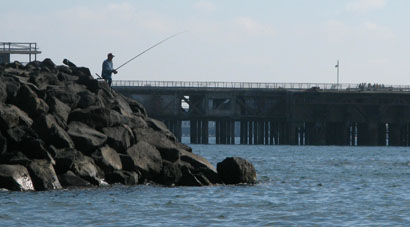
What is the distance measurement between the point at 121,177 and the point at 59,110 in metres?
3.30

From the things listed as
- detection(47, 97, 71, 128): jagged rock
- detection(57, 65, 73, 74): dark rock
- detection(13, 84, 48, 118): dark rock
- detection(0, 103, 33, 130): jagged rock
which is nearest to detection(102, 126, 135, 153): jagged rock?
detection(47, 97, 71, 128): jagged rock

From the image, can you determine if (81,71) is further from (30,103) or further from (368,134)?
(368,134)

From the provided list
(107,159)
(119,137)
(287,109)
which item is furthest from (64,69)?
(287,109)

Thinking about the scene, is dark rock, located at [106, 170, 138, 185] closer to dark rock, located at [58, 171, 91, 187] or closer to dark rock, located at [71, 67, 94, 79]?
dark rock, located at [58, 171, 91, 187]

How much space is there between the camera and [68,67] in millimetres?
40312

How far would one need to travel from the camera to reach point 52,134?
98.5 feet

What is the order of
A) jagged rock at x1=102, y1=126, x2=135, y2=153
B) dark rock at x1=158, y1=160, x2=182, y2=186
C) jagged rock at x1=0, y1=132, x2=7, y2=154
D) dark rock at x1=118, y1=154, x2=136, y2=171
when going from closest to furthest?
jagged rock at x1=0, y1=132, x2=7, y2=154, dark rock at x1=118, y1=154, x2=136, y2=171, jagged rock at x1=102, y1=126, x2=135, y2=153, dark rock at x1=158, y1=160, x2=182, y2=186

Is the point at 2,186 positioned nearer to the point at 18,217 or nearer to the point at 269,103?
the point at 18,217

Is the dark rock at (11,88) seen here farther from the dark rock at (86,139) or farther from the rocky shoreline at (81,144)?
the dark rock at (86,139)

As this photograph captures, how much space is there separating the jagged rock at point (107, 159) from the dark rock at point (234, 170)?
404 centimetres

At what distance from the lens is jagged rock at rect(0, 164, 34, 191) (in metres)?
27.7

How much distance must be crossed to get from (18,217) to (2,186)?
464cm

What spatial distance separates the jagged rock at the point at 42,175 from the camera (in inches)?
1113

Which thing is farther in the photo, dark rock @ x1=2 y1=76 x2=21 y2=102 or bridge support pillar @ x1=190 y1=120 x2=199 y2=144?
bridge support pillar @ x1=190 y1=120 x2=199 y2=144
